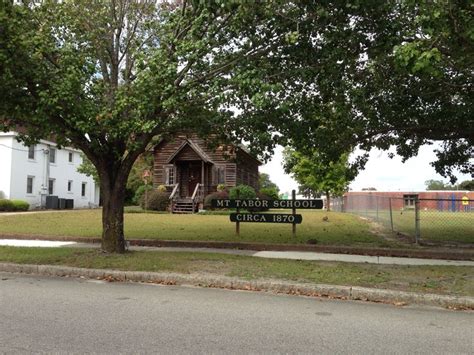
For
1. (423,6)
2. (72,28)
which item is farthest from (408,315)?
(72,28)

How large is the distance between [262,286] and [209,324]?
7.80ft

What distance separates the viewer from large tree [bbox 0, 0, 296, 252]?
8.82 metres

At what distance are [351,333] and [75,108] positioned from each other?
681 cm

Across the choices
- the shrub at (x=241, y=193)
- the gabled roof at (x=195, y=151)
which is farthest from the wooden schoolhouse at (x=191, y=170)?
the shrub at (x=241, y=193)

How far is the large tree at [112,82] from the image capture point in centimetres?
882

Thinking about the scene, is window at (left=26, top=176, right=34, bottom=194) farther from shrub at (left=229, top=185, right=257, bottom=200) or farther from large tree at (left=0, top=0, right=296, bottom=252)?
large tree at (left=0, top=0, right=296, bottom=252)

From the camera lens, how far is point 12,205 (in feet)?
96.3

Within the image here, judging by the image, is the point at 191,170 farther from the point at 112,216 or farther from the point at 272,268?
the point at 272,268

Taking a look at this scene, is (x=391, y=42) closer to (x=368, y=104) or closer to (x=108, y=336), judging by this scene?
(x=368, y=104)

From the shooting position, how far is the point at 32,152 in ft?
114

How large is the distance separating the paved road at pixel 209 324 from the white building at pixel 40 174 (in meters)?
23.7

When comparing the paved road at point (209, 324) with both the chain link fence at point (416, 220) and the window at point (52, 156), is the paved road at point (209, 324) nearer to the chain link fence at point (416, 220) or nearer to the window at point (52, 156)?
the chain link fence at point (416, 220)

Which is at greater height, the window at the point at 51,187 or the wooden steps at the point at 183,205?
the window at the point at 51,187

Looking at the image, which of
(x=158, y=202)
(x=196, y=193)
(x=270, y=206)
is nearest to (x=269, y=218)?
(x=270, y=206)
